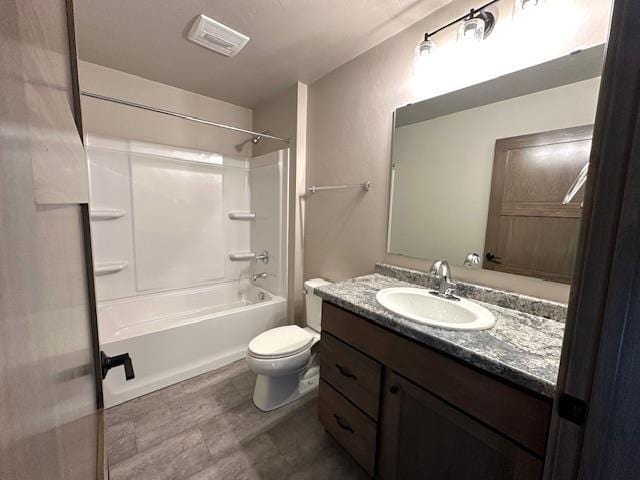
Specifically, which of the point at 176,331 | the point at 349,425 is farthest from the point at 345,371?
the point at 176,331

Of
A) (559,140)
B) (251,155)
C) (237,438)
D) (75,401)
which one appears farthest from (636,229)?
(251,155)

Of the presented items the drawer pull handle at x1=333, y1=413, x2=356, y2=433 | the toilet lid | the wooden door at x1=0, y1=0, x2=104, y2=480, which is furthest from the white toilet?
the wooden door at x1=0, y1=0, x2=104, y2=480

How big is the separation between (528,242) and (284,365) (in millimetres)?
1424

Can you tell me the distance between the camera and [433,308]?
128 centimetres

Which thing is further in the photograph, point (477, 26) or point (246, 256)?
point (246, 256)

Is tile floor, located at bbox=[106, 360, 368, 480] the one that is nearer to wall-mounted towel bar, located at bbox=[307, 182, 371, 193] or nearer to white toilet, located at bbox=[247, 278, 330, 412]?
white toilet, located at bbox=[247, 278, 330, 412]

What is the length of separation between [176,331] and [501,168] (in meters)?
2.23

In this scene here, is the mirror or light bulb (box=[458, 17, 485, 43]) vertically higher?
light bulb (box=[458, 17, 485, 43])

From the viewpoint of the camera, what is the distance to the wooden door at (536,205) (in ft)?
3.38

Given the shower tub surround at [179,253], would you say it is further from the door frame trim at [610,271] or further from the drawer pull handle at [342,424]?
the door frame trim at [610,271]

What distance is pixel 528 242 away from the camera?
3.75ft

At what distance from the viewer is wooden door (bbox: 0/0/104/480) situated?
17 centimetres

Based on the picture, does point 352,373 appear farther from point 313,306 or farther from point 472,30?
point 472,30

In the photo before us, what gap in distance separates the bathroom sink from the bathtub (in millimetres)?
1357
